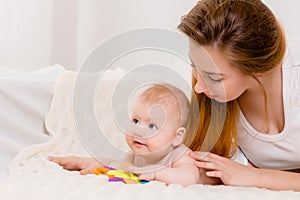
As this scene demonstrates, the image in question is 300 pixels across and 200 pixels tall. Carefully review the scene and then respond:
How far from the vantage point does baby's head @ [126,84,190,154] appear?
127cm

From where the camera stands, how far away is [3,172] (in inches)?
52.2

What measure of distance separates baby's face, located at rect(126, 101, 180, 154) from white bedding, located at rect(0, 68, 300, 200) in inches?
5.6

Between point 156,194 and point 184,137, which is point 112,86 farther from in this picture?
point 156,194

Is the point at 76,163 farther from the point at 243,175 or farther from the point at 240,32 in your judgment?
the point at 240,32

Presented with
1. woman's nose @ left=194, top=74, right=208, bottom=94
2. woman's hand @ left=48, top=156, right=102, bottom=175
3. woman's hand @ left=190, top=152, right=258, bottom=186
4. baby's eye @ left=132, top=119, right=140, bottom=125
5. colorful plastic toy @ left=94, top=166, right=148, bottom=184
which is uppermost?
woman's nose @ left=194, top=74, right=208, bottom=94

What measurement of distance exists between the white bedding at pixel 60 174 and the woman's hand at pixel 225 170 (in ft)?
0.23

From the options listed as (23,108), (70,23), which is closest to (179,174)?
(23,108)

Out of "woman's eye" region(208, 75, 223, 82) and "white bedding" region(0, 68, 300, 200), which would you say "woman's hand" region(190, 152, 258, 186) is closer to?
"white bedding" region(0, 68, 300, 200)

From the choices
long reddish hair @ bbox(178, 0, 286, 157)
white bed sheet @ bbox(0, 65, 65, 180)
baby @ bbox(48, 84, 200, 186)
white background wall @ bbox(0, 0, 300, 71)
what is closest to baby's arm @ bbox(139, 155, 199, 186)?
baby @ bbox(48, 84, 200, 186)

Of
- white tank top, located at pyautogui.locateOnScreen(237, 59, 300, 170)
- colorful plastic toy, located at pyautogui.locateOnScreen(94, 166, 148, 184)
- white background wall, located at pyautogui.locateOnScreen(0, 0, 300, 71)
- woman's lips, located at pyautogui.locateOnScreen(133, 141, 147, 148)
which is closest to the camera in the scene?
colorful plastic toy, located at pyautogui.locateOnScreen(94, 166, 148, 184)

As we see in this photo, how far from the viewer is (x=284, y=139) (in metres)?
1.45

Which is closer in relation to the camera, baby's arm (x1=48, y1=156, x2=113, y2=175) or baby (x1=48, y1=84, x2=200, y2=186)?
baby (x1=48, y1=84, x2=200, y2=186)

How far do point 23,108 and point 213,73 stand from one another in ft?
2.28

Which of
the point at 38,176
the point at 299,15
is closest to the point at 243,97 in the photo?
the point at 38,176
